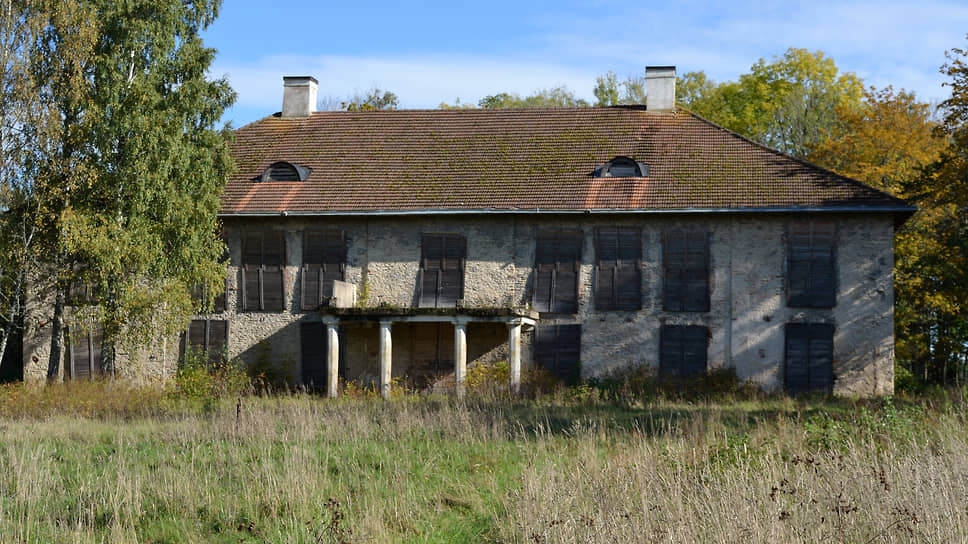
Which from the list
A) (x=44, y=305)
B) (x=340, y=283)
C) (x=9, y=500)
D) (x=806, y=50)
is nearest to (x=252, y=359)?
(x=340, y=283)

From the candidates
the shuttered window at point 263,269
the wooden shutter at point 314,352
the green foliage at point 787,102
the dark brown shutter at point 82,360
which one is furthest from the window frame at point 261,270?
the green foliage at point 787,102

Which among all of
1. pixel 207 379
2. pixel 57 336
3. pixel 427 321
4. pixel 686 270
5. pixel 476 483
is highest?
pixel 686 270

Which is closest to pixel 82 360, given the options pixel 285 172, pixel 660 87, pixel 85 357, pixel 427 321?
A: pixel 85 357

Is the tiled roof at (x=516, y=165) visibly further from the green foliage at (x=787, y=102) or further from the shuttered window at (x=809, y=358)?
the green foliage at (x=787, y=102)

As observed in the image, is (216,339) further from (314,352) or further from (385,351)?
(385,351)

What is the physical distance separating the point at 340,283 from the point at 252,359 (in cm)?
343

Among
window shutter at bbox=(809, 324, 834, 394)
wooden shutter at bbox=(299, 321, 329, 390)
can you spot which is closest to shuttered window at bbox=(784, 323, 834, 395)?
window shutter at bbox=(809, 324, 834, 394)

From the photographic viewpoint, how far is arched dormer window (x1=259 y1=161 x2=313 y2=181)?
2592 cm

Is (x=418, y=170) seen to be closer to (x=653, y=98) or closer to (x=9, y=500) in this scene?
(x=653, y=98)

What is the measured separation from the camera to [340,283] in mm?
23328

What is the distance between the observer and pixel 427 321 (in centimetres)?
2338

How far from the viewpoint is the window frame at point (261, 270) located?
24891mm

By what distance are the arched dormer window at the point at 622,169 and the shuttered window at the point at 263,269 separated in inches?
324

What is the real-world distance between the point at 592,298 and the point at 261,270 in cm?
828
